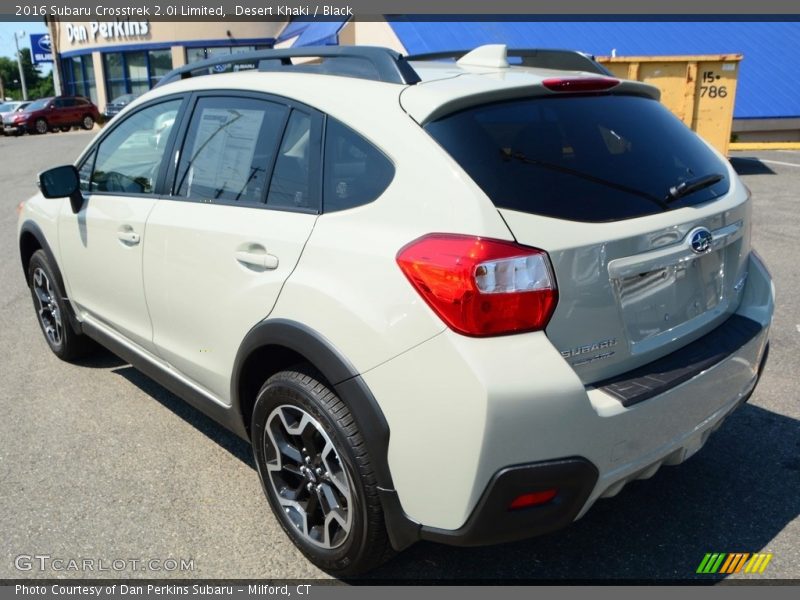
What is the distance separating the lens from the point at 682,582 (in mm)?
2602

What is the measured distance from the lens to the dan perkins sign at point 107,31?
37656mm

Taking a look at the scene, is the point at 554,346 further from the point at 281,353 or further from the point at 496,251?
the point at 281,353

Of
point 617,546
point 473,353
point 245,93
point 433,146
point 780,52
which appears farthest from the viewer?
point 780,52

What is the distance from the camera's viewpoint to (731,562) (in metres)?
2.69

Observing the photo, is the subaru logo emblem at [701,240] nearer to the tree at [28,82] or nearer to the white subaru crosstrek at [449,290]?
the white subaru crosstrek at [449,290]

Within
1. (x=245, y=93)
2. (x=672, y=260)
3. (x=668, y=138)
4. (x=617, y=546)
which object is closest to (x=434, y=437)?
(x=672, y=260)

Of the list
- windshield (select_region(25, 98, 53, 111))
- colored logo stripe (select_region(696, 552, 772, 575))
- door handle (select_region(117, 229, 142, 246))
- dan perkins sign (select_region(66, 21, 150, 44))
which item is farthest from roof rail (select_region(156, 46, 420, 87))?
dan perkins sign (select_region(66, 21, 150, 44))

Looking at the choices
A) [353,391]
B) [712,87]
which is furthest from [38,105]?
[353,391]

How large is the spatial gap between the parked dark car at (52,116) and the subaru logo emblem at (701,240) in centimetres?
3456

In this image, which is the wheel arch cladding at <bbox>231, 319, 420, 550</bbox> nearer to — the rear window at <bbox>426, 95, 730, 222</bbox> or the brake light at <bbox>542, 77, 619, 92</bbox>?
the rear window at <bbox>426, 95, 730, 222</bbox>

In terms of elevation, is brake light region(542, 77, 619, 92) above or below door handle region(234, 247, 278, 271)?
above

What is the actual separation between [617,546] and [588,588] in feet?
0.91

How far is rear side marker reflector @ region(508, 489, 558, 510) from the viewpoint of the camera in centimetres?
211

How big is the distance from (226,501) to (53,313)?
7.55 feet
